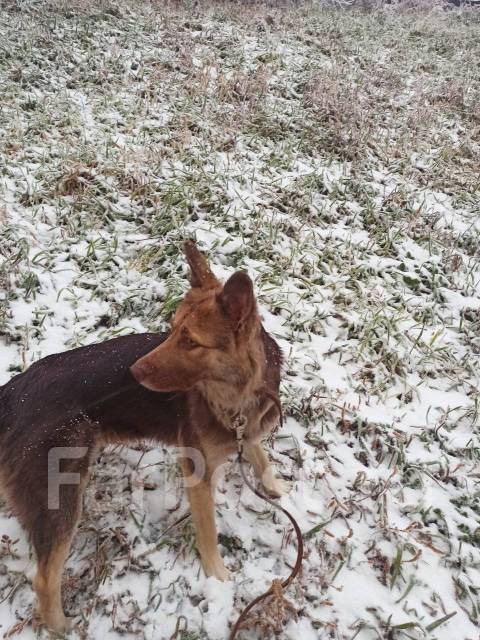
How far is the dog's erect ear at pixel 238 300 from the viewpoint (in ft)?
6.57

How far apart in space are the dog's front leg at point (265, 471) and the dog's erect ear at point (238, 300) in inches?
52.2

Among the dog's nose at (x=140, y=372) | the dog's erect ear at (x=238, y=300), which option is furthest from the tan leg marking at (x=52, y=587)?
the dog's erect ear at (x=238, y=300)

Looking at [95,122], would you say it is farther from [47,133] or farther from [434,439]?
[434,439]

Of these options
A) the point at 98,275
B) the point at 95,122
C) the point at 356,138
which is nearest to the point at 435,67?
the point at 356,138

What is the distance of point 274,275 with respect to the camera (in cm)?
482

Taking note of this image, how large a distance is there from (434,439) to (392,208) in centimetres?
355

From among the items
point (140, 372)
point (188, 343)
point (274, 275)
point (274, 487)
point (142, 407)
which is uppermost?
point (188, 343)

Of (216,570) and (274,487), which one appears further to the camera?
(274,487)

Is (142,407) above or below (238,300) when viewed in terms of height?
below

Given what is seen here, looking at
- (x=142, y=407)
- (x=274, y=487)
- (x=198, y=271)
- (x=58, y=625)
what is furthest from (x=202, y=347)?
(x=58, y=625)

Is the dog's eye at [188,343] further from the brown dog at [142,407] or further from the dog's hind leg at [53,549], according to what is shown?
the dog's hind leg at [53,549]

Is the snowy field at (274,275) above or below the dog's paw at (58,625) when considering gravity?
above

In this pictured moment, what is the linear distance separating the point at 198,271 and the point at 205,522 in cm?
155

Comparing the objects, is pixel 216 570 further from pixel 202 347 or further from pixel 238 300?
pixel 238 300
